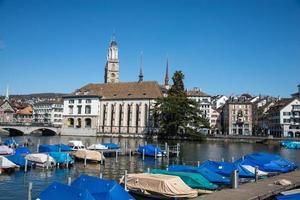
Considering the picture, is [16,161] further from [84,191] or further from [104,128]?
[104,128]

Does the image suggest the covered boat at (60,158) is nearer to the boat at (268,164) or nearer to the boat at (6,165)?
the boat at (6,165)

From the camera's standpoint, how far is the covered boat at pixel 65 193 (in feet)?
61.0

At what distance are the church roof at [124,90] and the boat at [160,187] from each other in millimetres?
102768

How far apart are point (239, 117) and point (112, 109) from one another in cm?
4787

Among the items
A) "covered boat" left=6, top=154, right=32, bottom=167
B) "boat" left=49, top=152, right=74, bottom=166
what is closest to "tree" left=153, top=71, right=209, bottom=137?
"boat" left=49, top=152, right=74, bottom=166

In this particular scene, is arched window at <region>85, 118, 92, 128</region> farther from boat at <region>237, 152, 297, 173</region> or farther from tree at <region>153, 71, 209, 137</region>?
boat at <region>237, 152, 297, 173</region>

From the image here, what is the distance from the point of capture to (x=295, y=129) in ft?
409

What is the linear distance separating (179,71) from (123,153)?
51479 mm

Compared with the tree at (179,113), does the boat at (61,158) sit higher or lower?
lower

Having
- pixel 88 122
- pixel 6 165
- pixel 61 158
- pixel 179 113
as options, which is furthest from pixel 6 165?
pixel 88 122

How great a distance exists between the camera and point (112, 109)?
13650 cm

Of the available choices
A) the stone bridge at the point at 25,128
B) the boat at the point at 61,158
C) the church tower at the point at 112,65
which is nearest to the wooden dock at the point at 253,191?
the boat at the point at 61,158

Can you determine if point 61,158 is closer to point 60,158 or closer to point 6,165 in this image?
point 60,158

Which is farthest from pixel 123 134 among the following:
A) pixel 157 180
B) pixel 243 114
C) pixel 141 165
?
pixel 157 180
